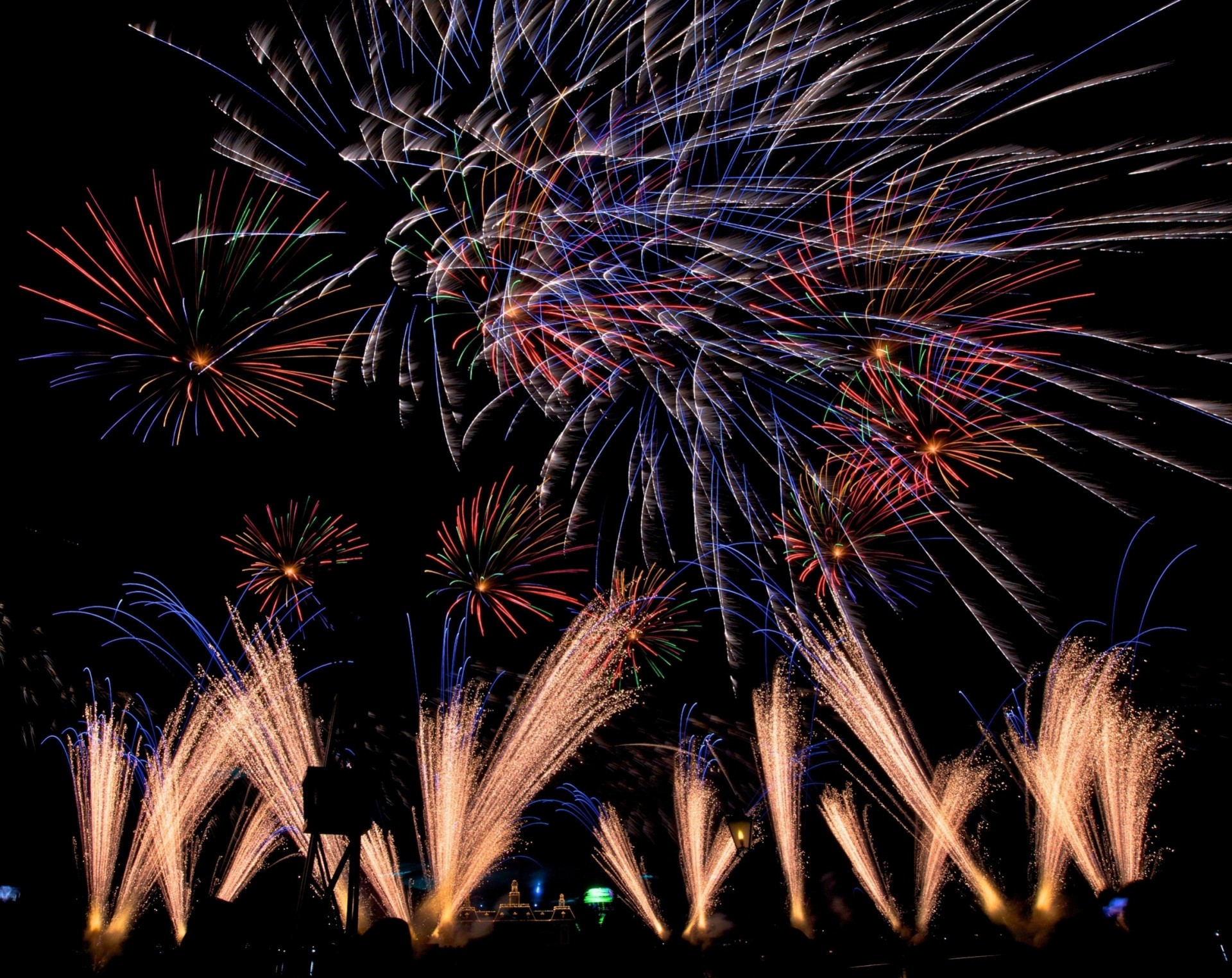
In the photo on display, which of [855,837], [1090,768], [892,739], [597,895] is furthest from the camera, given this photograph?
[597,895]

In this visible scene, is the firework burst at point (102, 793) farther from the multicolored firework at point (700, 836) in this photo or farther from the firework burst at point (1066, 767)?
the firework burst at point (1066, 767)

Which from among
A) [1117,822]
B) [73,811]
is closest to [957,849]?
[1117,822]

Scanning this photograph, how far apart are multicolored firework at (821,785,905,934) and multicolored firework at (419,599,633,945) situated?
9952mm

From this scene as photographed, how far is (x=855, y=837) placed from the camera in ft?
80.5

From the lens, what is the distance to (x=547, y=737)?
1515 cm

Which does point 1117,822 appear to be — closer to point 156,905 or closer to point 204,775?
point 204,775

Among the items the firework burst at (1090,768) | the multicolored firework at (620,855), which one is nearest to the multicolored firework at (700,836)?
the multicolored firework at (620,855)

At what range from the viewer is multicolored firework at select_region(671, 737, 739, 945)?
76.7 ft

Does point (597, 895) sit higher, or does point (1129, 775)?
point (1129, 775)

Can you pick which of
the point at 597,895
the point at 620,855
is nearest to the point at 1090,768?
the point at 620,855

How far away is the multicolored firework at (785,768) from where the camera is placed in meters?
17.8

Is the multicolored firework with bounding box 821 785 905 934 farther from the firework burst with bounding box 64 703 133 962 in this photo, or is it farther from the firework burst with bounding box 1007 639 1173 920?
the firework burst with bounding box 64 703 133 962

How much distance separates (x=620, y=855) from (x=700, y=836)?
25.6ft

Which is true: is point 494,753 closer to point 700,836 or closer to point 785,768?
point 785,768
